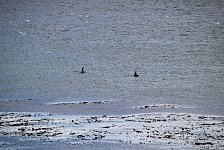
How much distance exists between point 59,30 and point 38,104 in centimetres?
5346

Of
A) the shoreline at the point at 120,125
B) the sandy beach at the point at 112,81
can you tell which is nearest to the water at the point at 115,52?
the sandy beach at the point at 112,81

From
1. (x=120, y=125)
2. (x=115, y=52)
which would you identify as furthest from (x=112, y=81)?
(x=120, y=125)

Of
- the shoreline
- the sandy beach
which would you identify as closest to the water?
the sandy beach

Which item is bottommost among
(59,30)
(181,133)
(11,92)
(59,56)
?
(181,133)

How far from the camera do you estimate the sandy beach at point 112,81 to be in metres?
32.8

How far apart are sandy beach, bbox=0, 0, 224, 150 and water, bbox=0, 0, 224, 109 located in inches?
3.8

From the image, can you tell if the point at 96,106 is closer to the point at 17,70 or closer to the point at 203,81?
the point at 203,81

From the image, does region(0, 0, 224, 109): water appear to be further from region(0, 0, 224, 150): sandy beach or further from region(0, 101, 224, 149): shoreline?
region(0, 101, 224, 149): shoreline

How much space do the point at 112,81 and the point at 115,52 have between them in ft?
62.2

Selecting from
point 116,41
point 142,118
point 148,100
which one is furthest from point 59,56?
point 142,118

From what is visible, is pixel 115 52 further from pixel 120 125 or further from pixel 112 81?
pixel 120 125

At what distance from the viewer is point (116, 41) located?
275ft

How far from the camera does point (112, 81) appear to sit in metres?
54.5

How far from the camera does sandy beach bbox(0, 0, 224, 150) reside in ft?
108
